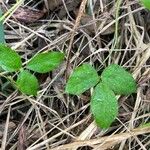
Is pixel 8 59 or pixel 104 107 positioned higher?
pixel 8 59

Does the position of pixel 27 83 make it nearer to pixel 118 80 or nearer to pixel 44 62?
pixel 44 62

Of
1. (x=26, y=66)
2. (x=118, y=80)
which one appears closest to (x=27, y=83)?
(x=26, y=66)

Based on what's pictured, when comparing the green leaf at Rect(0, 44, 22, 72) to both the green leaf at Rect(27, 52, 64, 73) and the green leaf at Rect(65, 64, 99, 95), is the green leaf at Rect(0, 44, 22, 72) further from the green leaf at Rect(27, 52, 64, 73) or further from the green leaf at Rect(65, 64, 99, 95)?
the green leaf at Rect(65, 64, 99, 95)

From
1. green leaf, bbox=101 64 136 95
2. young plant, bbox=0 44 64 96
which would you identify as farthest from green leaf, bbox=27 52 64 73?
green leaf, bbox=101 64 136 95

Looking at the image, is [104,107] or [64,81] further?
[64,81]

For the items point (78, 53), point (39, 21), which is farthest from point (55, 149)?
point (39, 21)

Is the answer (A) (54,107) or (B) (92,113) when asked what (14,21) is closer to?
(A) (54,107)
